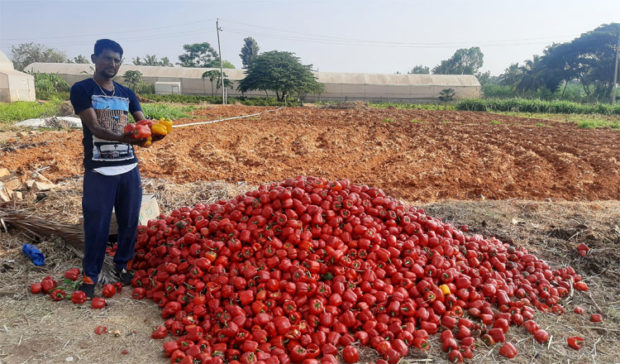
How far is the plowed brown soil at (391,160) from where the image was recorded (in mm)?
7324

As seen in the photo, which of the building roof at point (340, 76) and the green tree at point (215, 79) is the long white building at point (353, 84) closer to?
the building roof at point (340, 76)

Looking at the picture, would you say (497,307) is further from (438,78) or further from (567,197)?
(438,78)

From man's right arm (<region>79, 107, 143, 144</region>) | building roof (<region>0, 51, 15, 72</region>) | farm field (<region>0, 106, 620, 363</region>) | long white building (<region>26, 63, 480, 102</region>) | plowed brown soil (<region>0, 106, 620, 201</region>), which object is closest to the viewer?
farm field (<region>0, 106, 620, 363</region>)

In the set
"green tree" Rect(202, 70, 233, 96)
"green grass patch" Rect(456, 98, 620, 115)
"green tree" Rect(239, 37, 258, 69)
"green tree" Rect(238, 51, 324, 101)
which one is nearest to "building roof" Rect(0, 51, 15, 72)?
"green tree" Rect(202, 70, 233, 96)

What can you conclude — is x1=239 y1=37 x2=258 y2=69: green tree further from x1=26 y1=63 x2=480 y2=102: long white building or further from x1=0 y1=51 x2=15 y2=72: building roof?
x1=0 y1=51 x2=15 y2=72: building roof

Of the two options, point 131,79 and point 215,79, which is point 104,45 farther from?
point 215,79

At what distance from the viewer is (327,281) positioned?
286cm

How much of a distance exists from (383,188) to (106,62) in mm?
5243

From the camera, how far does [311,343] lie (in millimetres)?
2479

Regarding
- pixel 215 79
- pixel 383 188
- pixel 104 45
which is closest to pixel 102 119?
pixel 104 45

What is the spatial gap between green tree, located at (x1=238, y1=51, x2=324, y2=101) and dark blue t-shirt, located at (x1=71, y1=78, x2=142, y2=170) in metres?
33.5

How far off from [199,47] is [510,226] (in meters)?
68.2

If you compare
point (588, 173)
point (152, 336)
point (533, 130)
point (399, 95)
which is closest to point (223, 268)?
point (152, 336)

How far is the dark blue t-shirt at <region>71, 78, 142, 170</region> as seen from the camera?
2779mm
